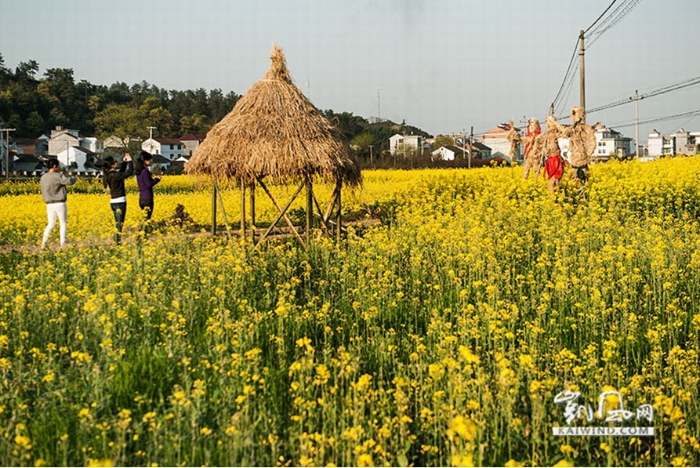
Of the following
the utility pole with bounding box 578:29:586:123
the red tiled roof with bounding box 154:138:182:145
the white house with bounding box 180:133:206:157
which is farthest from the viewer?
the red tiled roof with bounding box 154:138:182:145

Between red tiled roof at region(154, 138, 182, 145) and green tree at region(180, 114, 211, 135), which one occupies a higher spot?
green tree at region(180, 114, 211, 135)

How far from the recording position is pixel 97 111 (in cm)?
9769

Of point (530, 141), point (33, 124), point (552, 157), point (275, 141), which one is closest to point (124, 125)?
point (33, 124)

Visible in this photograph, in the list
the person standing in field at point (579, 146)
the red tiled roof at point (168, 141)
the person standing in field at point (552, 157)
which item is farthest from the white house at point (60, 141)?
the person standing in field at point (552, 157)

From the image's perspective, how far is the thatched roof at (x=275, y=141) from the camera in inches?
461

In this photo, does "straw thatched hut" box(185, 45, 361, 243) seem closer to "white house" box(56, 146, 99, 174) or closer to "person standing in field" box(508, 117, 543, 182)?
"person standing in field" box(508, 117, 543, 182)

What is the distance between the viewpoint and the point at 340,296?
8.14 metres

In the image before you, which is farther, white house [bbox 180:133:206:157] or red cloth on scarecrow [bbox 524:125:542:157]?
white house [bbox 180:133:206:157]

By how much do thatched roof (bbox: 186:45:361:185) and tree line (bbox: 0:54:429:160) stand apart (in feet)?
205

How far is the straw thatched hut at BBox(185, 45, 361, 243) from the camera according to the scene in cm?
1171

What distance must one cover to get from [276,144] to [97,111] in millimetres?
92679

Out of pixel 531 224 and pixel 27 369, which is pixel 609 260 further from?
pixel 27 369

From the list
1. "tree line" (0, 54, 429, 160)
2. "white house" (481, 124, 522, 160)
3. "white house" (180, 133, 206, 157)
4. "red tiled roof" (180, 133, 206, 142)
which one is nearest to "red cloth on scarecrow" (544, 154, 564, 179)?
"tree line" (0, 54, 429, 160)

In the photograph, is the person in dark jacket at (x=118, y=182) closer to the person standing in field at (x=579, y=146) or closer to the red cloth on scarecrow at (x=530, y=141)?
the red cloth on scarecrow at (x=530, y=141)
